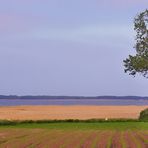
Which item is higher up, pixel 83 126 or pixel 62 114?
pixel 62 114

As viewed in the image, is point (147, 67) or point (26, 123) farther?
point (147, 67)

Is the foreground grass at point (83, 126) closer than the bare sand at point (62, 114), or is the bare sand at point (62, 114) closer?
the foreground grass at point (83, 126)

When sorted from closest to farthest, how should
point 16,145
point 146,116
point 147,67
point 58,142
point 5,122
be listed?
point 16,145
point 58,142
point 5,122
point 146,116
point 147,67

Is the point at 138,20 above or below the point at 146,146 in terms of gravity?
A: above

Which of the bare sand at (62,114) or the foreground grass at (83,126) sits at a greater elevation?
the bare sand at (62,114)

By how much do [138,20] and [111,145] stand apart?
5068cm

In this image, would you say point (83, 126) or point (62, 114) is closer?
point (83, 126)

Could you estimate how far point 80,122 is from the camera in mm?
62719

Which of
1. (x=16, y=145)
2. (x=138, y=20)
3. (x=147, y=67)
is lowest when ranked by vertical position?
(x=16, y=145)

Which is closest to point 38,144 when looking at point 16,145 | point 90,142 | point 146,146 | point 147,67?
point 16,145

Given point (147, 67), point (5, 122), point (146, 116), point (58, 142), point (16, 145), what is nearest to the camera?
point (16, 145)

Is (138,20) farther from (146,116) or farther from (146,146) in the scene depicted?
(146,146)

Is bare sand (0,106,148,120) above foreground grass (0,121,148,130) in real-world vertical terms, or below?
above

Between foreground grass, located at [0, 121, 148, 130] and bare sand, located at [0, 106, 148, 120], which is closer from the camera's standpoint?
foreground grass, located at [0, 121, 148, 130]
